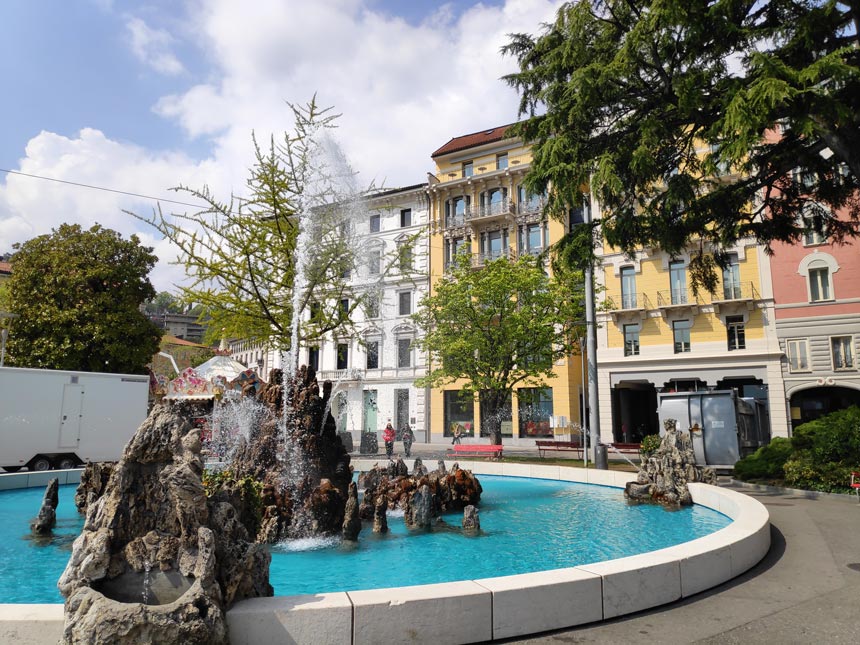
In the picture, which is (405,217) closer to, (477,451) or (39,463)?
(477,451)

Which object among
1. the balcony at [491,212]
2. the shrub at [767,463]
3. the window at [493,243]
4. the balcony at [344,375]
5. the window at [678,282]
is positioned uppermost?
the balcony at [491,212]

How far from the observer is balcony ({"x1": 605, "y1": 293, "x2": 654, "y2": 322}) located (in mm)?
33469

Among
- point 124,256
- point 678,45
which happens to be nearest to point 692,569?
point 678,45

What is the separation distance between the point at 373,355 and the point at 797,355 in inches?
1107

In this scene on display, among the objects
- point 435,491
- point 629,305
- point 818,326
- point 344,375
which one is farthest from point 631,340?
point 435,491

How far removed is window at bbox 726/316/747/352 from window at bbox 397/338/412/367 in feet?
70.7

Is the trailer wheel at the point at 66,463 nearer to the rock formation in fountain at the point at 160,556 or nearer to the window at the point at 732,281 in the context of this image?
the rock formation in fountain at the point at 160,556

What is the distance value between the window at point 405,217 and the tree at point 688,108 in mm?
29385

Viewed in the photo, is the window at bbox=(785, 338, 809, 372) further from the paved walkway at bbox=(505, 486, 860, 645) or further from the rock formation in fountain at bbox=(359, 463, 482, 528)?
the paved walkway at bbox=(505, 486, 860, 645)

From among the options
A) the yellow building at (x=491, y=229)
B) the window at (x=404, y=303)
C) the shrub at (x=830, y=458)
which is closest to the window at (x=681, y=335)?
the yellow building at (x=491, y=229)

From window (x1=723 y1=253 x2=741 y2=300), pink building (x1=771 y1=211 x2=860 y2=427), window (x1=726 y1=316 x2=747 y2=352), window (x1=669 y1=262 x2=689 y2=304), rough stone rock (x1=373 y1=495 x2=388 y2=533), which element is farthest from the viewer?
window (x1=669 y1=262 x2=689 y2=304)

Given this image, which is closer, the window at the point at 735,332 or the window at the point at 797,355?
the window at the point at 797,355

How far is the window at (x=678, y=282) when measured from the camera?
3275cm

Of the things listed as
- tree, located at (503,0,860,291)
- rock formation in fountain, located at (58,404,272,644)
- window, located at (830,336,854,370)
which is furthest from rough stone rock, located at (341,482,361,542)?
window, located at (830,336,854,370)
